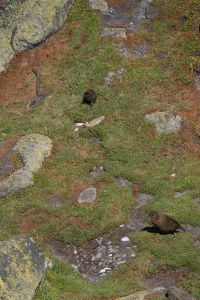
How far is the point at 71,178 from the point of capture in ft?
98.2

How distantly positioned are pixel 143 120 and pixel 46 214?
9544mm

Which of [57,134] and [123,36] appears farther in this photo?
[123,36]

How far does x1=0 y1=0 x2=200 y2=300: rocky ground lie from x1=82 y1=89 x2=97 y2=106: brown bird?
0.41 metres

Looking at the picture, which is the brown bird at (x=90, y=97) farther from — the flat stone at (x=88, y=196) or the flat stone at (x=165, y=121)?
the flat stone at (x=88, y=196)

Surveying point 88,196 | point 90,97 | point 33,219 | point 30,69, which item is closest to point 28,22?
point 30,69

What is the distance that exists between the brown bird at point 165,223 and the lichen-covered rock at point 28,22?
22167 mm

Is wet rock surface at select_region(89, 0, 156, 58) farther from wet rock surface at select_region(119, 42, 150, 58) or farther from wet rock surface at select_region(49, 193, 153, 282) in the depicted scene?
wet rock surface at select_region(49, 193, 153, 282)

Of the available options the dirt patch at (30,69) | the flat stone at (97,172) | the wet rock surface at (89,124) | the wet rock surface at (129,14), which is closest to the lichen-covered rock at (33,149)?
the wet rock surface at (89,124)

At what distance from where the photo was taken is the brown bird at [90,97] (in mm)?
36031

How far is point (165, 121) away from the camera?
110ft

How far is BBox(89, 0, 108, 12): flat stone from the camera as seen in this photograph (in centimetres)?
4497

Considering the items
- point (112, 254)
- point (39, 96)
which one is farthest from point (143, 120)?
point (112, 254)

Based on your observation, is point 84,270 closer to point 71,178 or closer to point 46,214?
point 46,214

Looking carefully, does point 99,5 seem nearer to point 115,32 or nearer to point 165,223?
point 115,32
